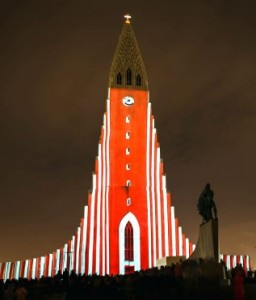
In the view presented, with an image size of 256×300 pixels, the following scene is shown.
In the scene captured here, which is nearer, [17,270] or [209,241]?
[209,241]

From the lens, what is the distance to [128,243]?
42406 mm

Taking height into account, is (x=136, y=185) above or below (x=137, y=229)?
above

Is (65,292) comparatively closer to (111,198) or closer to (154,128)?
(111,198)

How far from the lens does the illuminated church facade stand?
A: 4222 cm

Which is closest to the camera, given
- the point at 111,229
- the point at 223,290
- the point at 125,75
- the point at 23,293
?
the point at 23,293

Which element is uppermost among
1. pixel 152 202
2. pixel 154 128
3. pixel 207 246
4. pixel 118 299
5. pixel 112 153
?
pixel 154 128

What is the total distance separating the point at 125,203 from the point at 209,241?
21.7 m

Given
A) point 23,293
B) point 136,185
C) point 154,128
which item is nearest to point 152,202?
point 136,185

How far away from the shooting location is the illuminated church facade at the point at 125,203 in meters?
42.2

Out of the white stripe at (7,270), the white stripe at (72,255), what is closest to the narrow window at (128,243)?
the white stripe at (72,255)

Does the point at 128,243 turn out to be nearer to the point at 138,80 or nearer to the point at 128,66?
the point at 138,80

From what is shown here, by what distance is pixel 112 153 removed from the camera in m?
45.2

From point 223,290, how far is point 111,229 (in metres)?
26.2

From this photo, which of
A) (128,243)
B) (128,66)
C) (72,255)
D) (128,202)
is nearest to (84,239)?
(72,255)
